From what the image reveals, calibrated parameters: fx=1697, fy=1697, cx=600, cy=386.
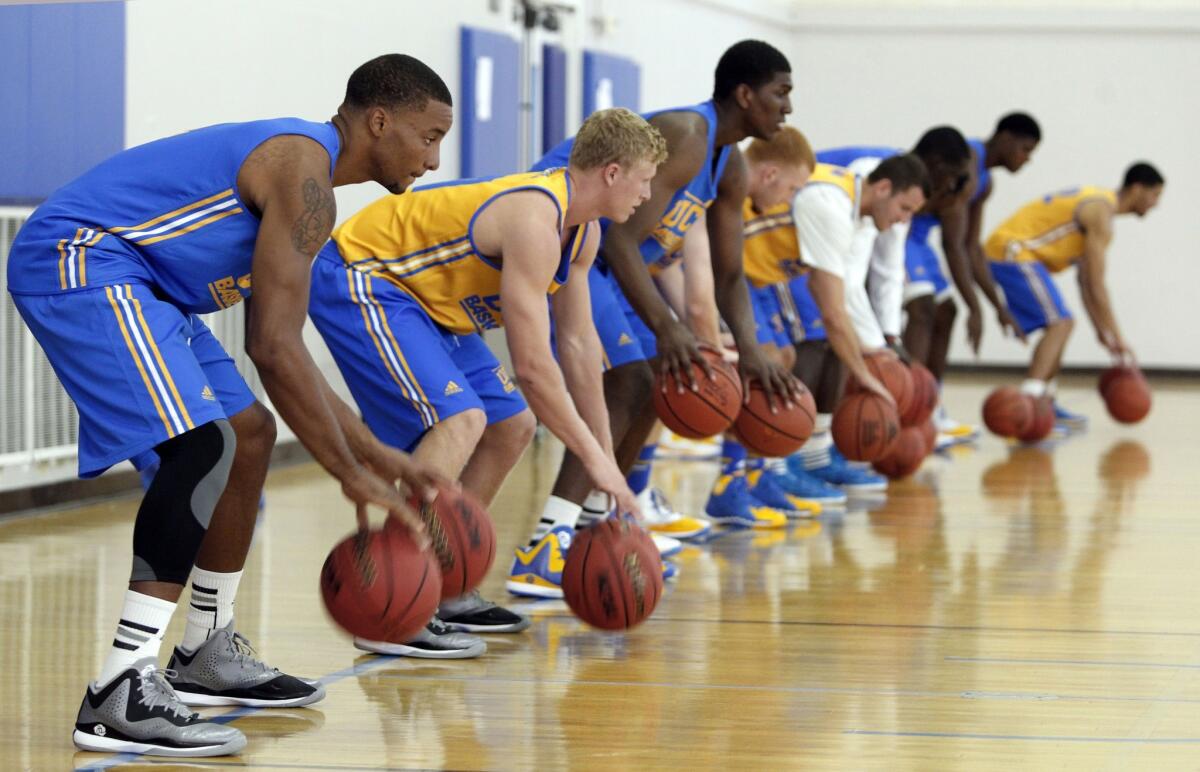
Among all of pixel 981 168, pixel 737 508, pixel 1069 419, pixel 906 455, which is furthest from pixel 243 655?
pixel 1069 419

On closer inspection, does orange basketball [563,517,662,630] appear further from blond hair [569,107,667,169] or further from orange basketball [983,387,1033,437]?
orange basketball [983,387,1033,437]

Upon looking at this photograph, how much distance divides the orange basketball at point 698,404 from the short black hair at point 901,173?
1.69 m

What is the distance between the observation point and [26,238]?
2.92 meters

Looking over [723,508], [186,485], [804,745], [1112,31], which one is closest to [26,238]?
[186,485]

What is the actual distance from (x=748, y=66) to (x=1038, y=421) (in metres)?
3.97

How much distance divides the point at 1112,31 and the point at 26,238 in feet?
36.0

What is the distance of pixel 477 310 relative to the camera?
384 cm

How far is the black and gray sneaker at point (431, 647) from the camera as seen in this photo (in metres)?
3.67

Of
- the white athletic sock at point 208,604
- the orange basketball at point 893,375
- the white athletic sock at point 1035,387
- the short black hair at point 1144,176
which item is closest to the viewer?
the white athletic sock at point 208,604

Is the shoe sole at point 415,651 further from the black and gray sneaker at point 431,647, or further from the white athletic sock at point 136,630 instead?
the white athletic sock at point 136,630

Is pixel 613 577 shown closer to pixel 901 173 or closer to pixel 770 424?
pixel 770 424

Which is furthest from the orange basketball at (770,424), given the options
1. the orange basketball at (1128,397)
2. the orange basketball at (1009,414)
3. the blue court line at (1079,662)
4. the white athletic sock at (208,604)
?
the orange basketball at (1128,397)

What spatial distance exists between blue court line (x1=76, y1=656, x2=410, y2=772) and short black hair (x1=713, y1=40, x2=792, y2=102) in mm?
2013

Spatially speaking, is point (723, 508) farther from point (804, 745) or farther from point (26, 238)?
point (26, 238)
